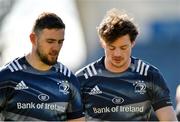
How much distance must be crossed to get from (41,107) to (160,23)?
13439 mm

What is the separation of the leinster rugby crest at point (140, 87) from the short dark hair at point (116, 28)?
0.44 meters

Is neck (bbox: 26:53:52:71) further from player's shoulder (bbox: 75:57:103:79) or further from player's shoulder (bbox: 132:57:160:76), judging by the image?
player's shoulder (bbox: 132:57:160:76)

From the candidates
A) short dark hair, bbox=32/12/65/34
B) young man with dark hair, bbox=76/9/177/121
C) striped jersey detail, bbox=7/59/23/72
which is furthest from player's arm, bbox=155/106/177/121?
striped jersey detail, bbox=7/59/23/72

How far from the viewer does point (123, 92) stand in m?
10.1

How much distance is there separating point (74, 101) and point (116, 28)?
2.66 ft

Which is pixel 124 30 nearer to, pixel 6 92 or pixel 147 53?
pixel 6 92

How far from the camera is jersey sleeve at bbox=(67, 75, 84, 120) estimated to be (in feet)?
32.3

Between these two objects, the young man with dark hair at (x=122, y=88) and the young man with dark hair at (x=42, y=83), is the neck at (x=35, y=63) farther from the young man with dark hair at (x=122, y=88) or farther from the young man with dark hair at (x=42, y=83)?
the young man with dark hair at (x=122, y=88)

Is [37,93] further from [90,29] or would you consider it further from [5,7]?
[90,29]

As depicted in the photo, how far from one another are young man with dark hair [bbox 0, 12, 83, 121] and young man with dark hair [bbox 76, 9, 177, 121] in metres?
0.24

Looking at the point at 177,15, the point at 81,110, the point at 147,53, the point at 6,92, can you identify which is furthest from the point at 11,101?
the point at 177,15

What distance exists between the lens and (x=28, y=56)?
9828 millimetres

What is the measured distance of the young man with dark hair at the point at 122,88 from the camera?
1001 centimetres

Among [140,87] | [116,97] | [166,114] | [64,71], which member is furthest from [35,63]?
[166,114]
